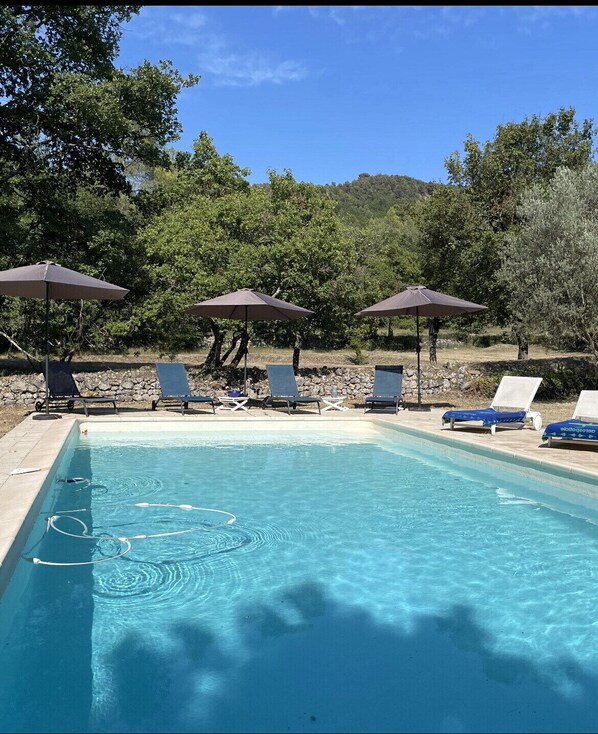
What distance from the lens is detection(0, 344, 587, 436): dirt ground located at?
13031 mm

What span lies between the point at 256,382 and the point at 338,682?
13.8 metres

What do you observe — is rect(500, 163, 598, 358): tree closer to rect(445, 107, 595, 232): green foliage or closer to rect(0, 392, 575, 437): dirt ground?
rect(0, 392, 575, 437): dirt ground

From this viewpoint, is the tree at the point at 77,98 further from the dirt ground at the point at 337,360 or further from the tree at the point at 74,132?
the dirt ground at the point at 337,360

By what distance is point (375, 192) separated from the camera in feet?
231

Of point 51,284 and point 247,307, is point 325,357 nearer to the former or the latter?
point 247,307

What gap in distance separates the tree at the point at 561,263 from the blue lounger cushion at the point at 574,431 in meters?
7.67

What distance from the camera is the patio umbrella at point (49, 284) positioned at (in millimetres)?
9969

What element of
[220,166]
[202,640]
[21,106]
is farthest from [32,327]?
[202,640]

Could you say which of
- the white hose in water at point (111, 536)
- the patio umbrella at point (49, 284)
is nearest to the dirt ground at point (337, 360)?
the patio umbrella at point (49, 284)

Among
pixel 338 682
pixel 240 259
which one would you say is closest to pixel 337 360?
pixel 240 259

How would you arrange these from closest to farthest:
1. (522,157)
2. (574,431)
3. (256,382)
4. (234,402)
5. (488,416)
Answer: (574,431) → (488,416) → (234,402) → (256,382) → (522,157)

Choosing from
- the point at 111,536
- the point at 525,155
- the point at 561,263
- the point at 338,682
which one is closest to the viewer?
the point at 338,682

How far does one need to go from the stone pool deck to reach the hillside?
4700cm

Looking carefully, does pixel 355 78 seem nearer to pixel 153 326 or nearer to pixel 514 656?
pixel 153 326
